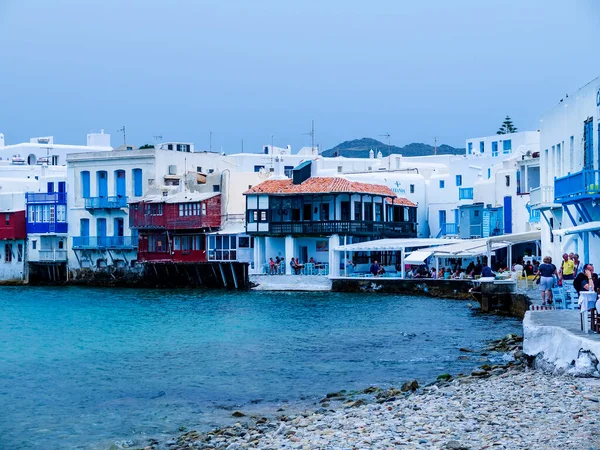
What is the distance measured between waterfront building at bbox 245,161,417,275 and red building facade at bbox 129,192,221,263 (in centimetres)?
425

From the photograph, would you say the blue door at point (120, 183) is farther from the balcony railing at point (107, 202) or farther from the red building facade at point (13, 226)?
the red building facade at point (13, 226)

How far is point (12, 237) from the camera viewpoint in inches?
2963

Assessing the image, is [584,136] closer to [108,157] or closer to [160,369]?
[160,369]

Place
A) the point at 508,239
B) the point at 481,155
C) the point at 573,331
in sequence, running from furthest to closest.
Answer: the point at 481,155, the point at 508,239, the point at 573,331

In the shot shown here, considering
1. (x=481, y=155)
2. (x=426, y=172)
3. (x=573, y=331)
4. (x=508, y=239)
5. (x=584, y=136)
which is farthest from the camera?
(x=426, y=172)

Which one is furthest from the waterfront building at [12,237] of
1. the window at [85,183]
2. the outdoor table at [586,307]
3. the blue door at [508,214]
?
the outdoor table at [586,307]

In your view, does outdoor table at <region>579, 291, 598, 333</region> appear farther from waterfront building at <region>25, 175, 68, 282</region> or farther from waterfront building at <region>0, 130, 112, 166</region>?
waterfront building at <region>0, 130, 112, 166</region>

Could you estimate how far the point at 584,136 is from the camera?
99.6 feet

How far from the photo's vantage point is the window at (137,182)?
72188 millimetres

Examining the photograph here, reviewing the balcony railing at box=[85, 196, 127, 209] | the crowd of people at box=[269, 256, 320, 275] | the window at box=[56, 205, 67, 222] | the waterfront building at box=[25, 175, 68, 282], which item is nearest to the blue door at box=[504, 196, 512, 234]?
the crowd of people at box=[269, 256, 320, 275]

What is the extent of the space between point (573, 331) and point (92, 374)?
13587 millimetres

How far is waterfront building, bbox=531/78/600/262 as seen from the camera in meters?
28.6

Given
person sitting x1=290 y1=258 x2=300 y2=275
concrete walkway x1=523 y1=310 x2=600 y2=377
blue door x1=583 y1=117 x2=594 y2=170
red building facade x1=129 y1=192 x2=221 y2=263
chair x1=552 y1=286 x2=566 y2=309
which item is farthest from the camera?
red building facade x1=129 y1=192 x2=221 y2=263

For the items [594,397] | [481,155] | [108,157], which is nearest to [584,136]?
[594,397]
